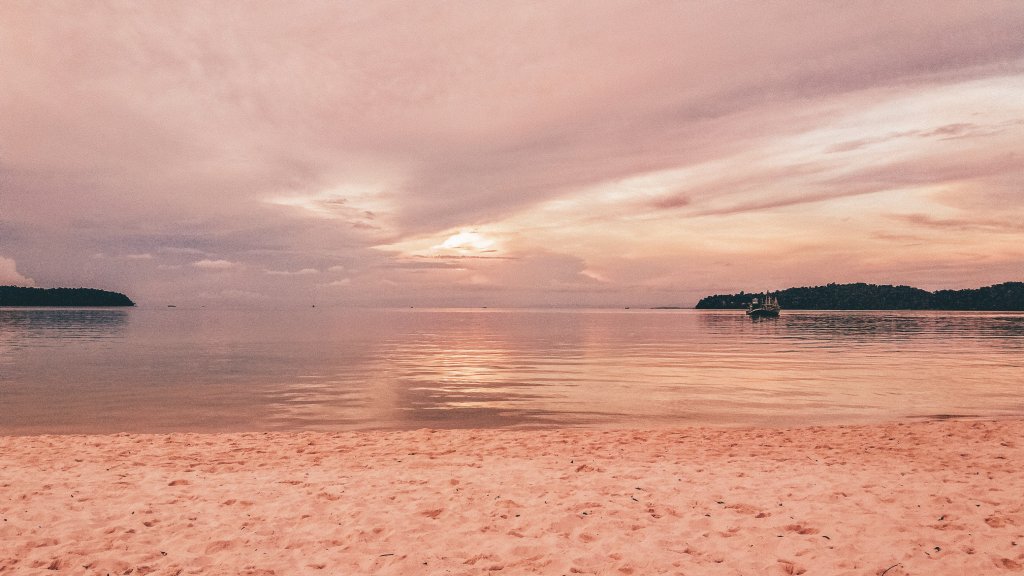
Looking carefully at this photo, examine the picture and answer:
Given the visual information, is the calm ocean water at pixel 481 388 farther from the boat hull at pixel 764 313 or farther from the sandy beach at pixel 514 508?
the boat hull at pixel 764 313

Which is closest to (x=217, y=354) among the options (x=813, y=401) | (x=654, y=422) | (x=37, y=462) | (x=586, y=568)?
(x=37, y=462)

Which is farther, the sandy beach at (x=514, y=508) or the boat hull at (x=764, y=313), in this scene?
the boat hull at (x=764, y=313)

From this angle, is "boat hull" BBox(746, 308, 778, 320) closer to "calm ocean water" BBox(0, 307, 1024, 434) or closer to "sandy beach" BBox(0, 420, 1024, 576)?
"calm ocean water" BBox(0, 307, 1024, 434)

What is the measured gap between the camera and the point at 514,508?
10.2 metres

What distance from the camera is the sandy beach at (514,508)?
26.5 ft

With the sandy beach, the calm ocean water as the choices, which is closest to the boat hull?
the calm ocean water

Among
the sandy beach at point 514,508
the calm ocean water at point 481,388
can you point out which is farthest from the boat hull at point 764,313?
the sandy beach at point 514,508

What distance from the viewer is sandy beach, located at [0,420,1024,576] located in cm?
806

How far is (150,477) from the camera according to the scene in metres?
12.4

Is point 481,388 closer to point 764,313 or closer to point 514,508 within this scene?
point 514,508

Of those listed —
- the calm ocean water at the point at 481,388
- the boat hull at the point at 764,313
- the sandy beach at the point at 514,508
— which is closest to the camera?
the sandy beach at the point at 514,508

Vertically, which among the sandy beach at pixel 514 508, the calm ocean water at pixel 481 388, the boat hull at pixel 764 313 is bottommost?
the calm ocean water at pixel 481 388

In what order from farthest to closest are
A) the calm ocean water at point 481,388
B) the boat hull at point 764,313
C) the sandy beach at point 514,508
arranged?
the boat hull at point 764,313 < the calm ocean water at point 481,388 < the sandy beach at point 514,508

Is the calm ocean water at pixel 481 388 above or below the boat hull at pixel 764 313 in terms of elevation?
below
